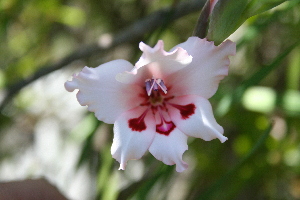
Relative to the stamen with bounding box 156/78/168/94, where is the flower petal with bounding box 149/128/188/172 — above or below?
below

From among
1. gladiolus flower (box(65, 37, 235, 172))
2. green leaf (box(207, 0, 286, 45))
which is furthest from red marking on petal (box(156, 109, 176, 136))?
green leaf (box(207, 0, 286, 45))

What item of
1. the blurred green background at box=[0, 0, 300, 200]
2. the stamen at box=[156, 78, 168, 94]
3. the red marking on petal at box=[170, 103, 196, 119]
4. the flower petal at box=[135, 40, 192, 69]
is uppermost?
the flower petal at box=[135, 40, 192, 69]

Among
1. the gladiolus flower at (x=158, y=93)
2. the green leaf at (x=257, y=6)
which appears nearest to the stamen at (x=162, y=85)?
the gladiolus flower at (x=158, y=93)

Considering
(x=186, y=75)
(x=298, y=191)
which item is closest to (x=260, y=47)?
(x=298, y=191)

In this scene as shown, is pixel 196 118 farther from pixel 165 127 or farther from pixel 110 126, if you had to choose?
pixel 110 126

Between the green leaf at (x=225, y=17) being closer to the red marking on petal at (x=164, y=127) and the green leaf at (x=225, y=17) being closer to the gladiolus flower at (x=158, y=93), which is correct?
the gladiolus flower at (x=158, y=93)

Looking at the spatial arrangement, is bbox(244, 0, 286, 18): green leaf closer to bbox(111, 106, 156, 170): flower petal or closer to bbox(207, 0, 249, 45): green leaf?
bbox(207, 0, 249, 45): green leaf

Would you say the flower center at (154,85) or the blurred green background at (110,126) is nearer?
the flower center at (154,85)

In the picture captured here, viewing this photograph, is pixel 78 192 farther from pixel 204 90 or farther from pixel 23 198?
pixel 204 90
